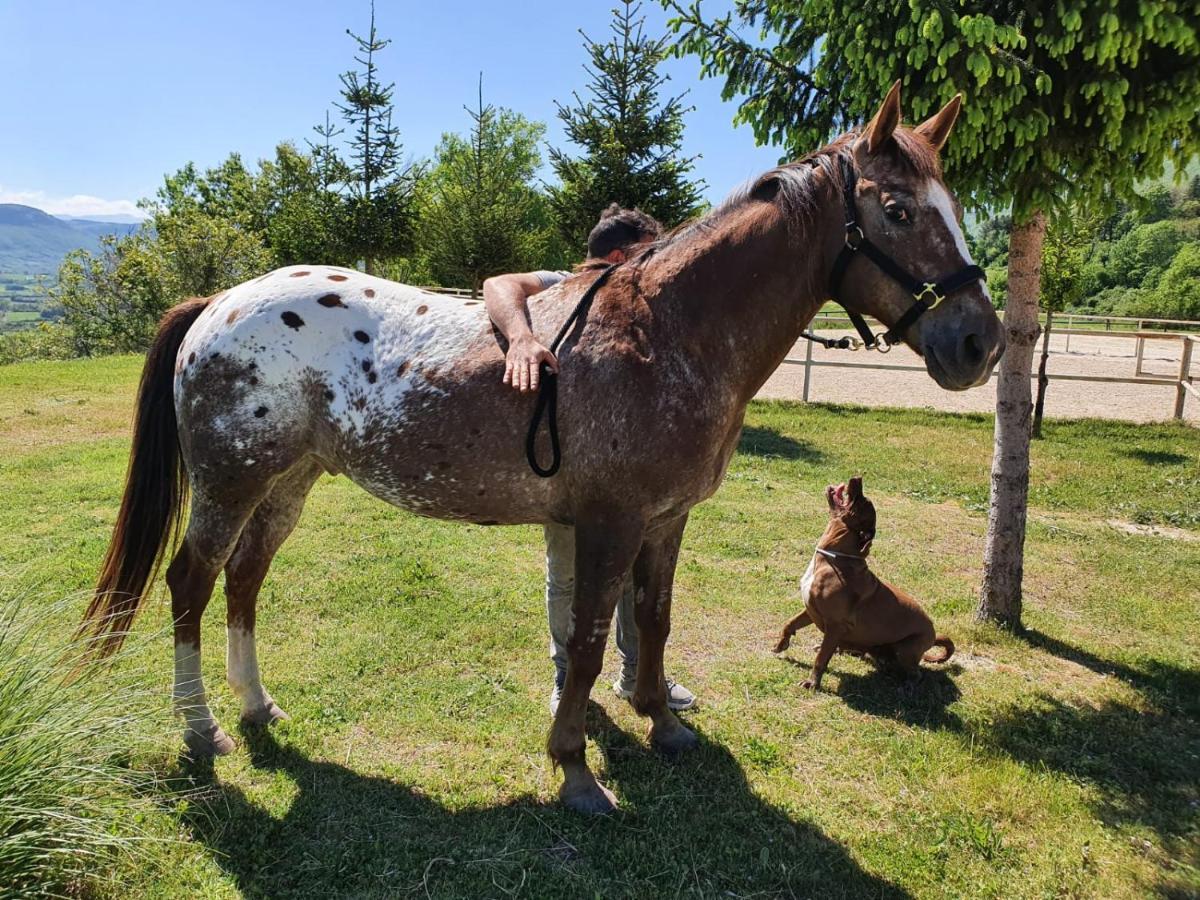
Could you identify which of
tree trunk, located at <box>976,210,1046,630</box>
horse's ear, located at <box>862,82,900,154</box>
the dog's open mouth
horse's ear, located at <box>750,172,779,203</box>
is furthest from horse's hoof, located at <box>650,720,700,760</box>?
horse's ear, located at <box>862,82,900,154</box>

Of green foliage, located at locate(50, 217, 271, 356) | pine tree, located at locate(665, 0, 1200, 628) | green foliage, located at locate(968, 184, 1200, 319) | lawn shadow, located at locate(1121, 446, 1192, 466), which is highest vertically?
green foliage, located at locate(968, 184, 1200, 319)

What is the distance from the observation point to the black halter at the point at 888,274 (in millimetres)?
2400

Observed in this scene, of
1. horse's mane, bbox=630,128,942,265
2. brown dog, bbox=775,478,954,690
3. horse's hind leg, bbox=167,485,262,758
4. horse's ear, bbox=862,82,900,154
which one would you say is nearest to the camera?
horse's ear, bbox=862,82,900,154

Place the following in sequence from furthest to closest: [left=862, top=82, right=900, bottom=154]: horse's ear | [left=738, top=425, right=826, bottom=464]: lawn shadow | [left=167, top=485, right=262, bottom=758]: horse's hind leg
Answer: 1. [left=738, top=425, right=826, bottom=464]: lawn shadow
2. [left=167, top=485, right=262, bottom=758]: horse's hind leg
3. [left=862, top=82, right=900, bottom=154]: horse's ear

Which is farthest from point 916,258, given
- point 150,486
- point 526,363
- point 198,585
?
point 150,486

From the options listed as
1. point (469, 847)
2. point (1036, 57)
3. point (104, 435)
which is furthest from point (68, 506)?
point (1036, 57)

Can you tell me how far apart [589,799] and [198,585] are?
78.7 inches

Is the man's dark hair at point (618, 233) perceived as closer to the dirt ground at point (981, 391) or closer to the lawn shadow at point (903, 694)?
the lawn shadow at point (903, 694)

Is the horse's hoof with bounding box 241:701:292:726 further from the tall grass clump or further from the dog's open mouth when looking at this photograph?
the dog's open mouth

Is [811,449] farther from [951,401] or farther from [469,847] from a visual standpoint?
[469,847]

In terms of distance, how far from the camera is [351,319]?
3047mm

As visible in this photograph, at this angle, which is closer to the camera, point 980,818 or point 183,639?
point 980,818

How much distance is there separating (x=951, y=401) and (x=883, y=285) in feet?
43.5

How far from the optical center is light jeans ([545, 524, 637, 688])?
3.62 m
